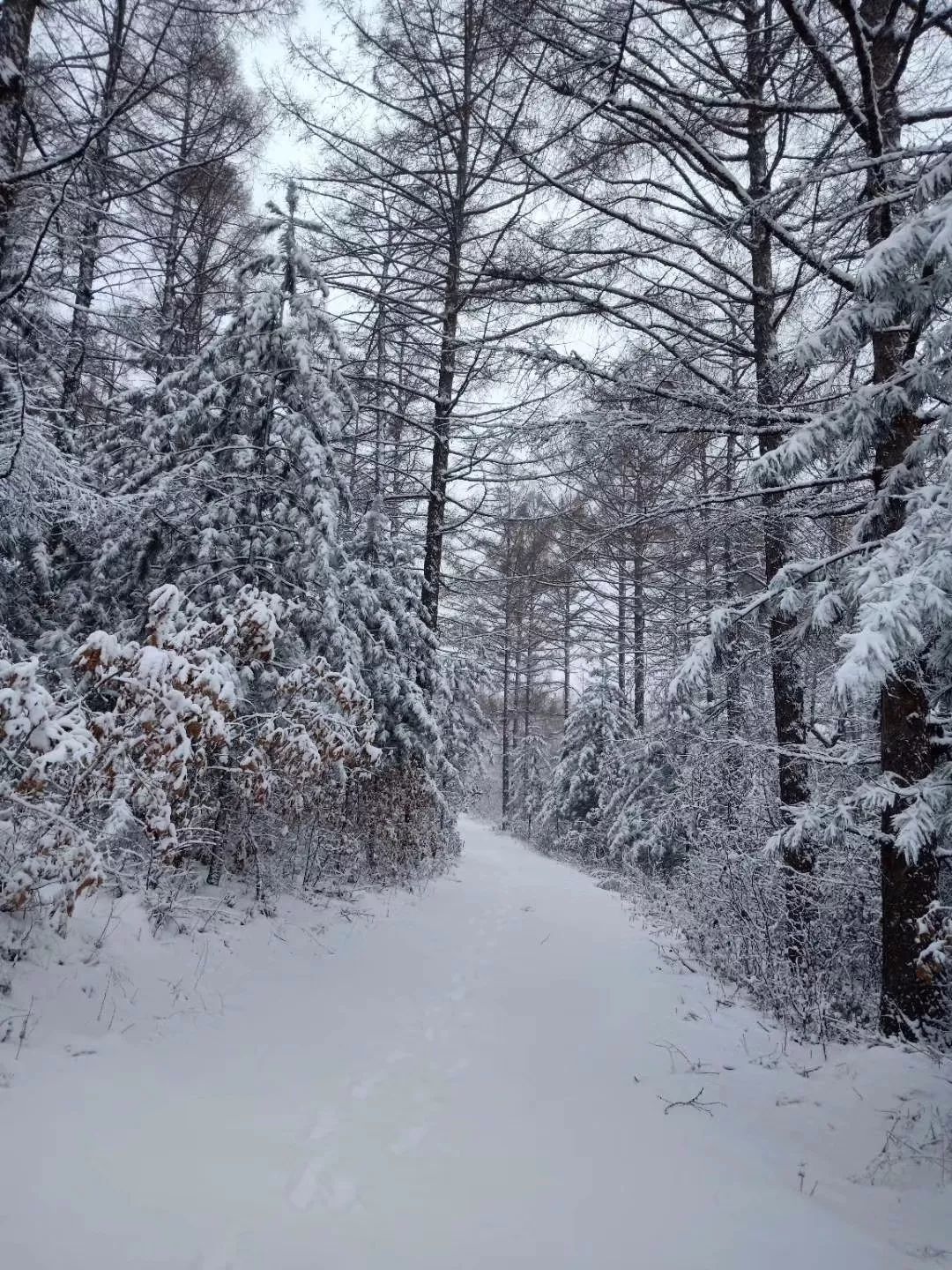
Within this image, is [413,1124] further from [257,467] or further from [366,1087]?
[257,467]

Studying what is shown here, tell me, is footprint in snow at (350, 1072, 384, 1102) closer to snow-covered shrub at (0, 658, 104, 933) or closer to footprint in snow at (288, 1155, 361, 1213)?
footprint in snow at (288, 1155, 361, 1213)

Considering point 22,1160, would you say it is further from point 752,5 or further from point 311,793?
point 752,5

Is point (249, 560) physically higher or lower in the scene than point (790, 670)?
higher

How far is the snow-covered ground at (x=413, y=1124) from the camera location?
241cm

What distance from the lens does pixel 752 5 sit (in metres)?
6.13

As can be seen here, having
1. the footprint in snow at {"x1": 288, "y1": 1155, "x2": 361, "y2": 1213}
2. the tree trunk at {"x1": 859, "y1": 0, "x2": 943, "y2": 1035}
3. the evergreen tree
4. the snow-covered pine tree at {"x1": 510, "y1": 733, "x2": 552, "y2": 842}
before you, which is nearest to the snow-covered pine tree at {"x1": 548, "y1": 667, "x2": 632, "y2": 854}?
the evergreen tree

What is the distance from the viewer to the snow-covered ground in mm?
2412

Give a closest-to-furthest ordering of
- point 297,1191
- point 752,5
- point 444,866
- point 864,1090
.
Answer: point 297,1191 → point 864,1090 → point 752,5 → point 444,866

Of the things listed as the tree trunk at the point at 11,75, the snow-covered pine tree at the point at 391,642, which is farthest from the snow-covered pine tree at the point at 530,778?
the tree trunk at the point at 11,75

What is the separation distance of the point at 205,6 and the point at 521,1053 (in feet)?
33.1

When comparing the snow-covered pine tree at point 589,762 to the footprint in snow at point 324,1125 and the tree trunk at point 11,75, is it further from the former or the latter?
the tree trunk at point 11,75

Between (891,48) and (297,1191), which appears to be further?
(891,48)

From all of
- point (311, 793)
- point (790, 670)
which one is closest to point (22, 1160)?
point (311, 793)

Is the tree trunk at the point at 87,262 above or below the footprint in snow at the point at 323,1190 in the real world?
above
